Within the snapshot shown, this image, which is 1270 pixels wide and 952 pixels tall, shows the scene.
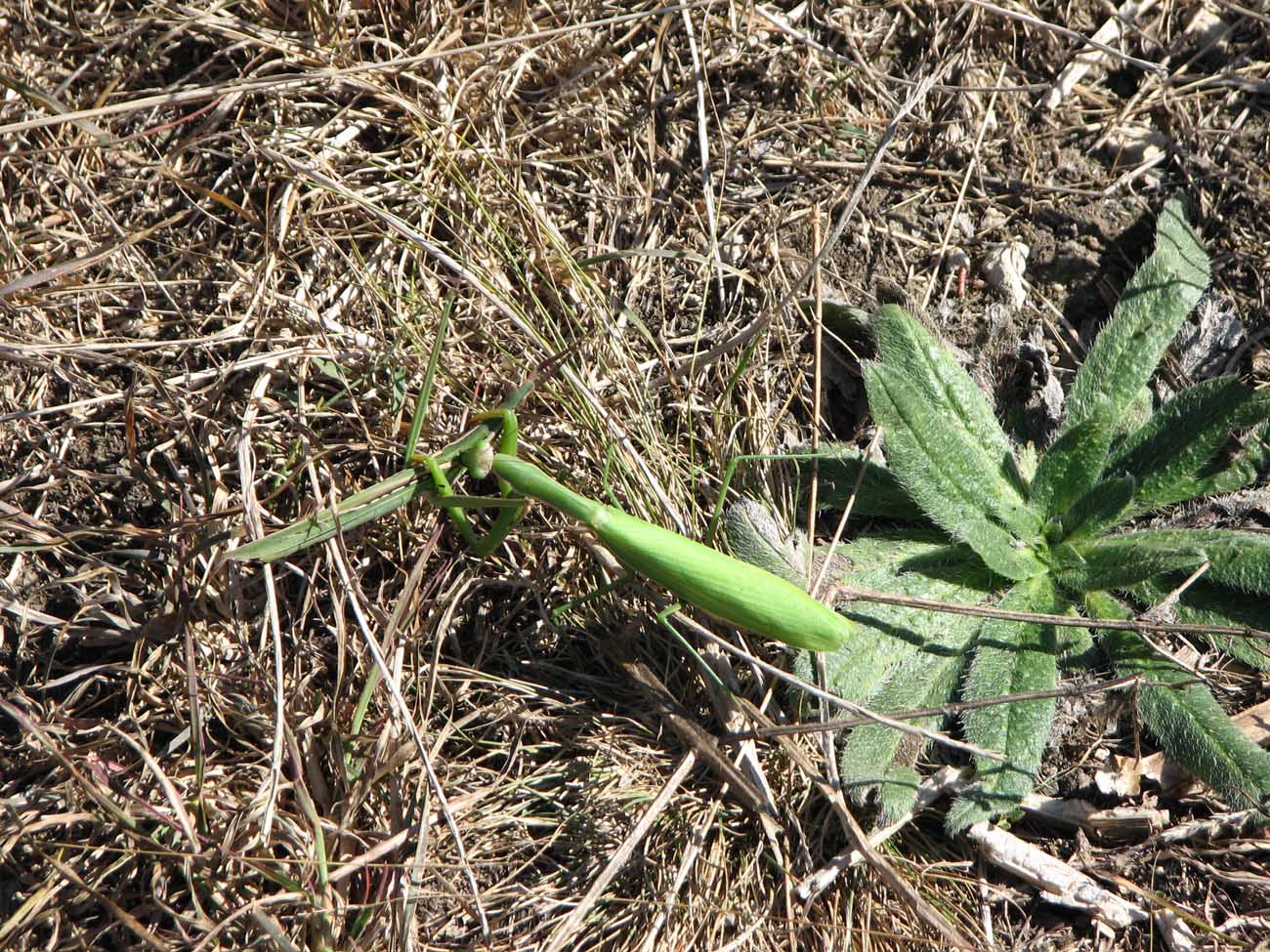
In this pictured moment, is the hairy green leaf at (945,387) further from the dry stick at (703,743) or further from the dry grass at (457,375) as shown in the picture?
the dry stick at (703,743)

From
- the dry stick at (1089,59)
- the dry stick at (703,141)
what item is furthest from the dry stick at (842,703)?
the dry stick at (1089,59)

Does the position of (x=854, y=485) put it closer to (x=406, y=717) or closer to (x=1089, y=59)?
(x=406, y=717)

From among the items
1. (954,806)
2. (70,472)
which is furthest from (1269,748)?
(70,472)

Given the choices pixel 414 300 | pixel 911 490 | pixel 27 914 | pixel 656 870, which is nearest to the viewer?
pixel 27 914

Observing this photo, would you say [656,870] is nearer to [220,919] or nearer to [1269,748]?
[220,919]

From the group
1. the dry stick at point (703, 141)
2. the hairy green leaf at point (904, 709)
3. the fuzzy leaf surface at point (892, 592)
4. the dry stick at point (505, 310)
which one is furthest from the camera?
the dry stick at point (703, 141)

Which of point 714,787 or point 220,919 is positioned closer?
point 220,919

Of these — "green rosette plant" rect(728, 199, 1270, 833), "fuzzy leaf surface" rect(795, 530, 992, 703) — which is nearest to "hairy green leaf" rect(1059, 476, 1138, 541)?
"green rosette plant" rect(728, 199, 1270, 833)
